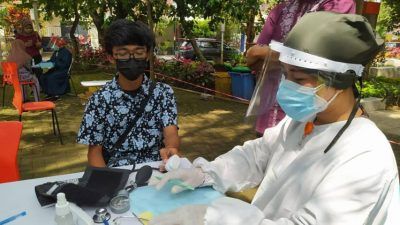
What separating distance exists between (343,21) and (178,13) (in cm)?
808

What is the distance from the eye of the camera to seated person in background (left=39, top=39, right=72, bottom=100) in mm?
8305

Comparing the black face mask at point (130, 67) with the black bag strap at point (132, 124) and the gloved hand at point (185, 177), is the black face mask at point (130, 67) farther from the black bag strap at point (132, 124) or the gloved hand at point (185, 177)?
the gloved hand at point (185, 177)

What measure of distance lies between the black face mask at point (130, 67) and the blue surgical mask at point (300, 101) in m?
1.13

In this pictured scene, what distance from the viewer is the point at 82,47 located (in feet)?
53.2

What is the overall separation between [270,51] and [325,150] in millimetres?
615

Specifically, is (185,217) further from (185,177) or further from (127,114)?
(127,114)

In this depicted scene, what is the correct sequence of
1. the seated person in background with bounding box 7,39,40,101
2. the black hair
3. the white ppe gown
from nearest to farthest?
the white ppe gown → the black hair → the seated person in background with bounding box 7,39,40,101

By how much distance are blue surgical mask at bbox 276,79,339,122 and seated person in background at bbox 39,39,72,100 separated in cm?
776

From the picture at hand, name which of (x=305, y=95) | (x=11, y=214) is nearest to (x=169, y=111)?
(x=11, y=214)

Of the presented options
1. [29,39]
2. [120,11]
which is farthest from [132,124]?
[29,39]

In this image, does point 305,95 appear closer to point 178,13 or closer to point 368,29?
point 368,29

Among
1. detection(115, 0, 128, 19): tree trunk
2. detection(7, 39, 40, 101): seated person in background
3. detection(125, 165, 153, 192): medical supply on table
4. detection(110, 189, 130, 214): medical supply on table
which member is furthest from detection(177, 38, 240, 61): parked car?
detection(110, 189, 130, 214): medical supply on table

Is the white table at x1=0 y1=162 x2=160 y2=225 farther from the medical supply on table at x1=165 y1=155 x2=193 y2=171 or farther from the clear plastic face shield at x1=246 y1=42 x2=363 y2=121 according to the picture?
the clear plastic face shield at x1=246 y1=42 x2=363 y2=121

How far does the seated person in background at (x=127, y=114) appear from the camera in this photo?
2264mm
